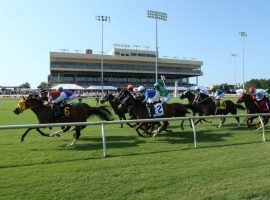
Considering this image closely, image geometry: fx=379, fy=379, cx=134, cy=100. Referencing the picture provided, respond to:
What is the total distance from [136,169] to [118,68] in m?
85.8

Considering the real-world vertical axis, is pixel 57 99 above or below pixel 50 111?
above

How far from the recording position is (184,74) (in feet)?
327

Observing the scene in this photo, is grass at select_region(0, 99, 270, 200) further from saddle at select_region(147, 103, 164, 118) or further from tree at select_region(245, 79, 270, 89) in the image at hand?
tree at select_region(245, 79, 270, 89)

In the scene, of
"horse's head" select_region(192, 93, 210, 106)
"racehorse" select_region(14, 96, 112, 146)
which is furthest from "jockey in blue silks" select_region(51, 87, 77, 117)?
"horse's head" select_region(192, 93, 210, 106)

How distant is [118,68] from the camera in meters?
91.8

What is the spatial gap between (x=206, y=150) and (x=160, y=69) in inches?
3454

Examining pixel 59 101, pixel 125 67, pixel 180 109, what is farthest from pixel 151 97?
pixel 125 67

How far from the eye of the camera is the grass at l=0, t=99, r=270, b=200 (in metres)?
5.18

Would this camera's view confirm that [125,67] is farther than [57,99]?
Yes

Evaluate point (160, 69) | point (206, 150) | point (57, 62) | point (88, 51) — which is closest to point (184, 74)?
point (160, 69)

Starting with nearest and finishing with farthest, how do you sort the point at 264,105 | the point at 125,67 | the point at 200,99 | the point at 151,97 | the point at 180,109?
1. the point at 151,97
2. the point at 180,109
3. the point at 264,105
4. the point at 200,99
5. the point at 125,67

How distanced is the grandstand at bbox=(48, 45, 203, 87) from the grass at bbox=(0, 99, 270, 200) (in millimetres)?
76077

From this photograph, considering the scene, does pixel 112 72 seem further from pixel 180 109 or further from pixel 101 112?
pixel 101 112

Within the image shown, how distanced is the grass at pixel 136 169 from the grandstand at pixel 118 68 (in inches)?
2995
